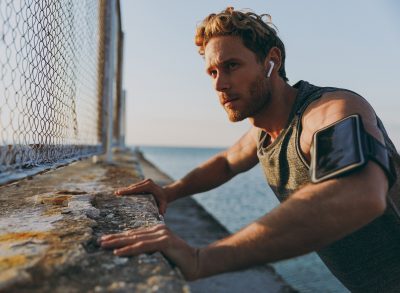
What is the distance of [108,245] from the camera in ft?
4.00

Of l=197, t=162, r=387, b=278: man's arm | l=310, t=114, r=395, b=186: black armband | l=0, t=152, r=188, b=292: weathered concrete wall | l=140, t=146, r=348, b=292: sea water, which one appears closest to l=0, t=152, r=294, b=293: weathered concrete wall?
l=0, t=152, r=188, b=292: weathered concrete wall

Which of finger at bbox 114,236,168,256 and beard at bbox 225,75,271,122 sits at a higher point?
beard at bbox 225,75,271,122

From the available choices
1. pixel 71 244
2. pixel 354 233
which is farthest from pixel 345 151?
pixel 71 244

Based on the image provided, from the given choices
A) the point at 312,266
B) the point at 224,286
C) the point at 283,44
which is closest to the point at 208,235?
the point at 224,286

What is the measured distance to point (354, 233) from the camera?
209 cm

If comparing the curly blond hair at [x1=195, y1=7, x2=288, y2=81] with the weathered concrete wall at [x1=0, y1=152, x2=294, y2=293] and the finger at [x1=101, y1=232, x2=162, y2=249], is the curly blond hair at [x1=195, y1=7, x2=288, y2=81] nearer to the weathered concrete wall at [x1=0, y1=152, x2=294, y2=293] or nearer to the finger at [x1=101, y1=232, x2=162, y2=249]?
the weathered concrete wall at [x1=0, y1=152, x2=294, y2=293]

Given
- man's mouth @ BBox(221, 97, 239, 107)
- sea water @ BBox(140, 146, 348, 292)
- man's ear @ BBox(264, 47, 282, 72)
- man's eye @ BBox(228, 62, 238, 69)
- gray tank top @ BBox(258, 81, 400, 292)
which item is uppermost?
man's ear @ BBox(264, 47, 282, 72)

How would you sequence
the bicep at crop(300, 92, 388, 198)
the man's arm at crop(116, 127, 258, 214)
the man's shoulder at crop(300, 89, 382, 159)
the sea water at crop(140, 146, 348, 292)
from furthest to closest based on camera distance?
the sea water at crop(140, 146, 348, 292) → the man's arm at crop(116, 127, 258, 214) → the man's shoulder at crop(300, 89, 382, 159) → the bicep at crop(300, 92, 388, 198)

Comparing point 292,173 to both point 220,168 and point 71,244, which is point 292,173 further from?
point 71,244

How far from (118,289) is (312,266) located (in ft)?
29.2

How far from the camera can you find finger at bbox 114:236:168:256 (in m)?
1.18

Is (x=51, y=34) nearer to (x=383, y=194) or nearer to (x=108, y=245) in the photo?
(x=108, y=245)

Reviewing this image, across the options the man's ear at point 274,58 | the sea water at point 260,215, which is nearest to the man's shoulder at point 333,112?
the man's ear at point 274,58

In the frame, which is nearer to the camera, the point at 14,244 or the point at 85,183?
the point at 14,244
